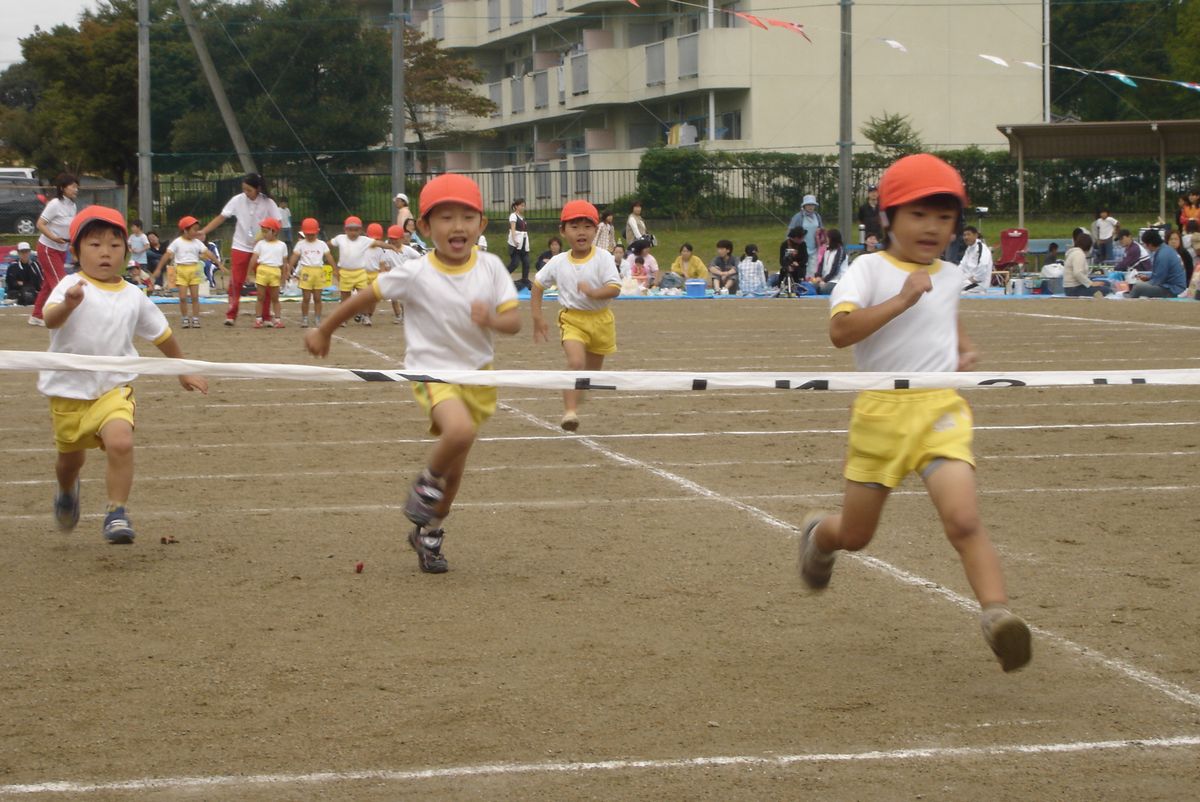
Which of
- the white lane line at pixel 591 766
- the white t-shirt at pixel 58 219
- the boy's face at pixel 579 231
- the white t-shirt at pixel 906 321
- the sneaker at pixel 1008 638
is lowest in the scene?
the white lane line at pixel 591 766

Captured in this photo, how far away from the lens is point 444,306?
731 cm

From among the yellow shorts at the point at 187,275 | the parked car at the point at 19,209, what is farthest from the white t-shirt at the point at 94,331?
the parked car at the point at 19,209

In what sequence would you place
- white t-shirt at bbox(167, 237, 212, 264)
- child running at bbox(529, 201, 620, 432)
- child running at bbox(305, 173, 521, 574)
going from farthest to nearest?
white t-shirt at bbox(167, 237, 212, 264), child running at bbox(529, 201, 620, 432), child running at bbox(305, 173, 521, 574)

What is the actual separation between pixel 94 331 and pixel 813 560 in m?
3.80

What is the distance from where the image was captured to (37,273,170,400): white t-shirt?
7.61m

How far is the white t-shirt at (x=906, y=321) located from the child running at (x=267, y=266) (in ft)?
59.2

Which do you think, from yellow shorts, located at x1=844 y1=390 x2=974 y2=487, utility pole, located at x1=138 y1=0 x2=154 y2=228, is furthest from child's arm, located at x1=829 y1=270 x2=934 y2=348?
utility pole, located at x1=138 y1=0 x2=154 y2=228

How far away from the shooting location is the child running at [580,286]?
1241cm

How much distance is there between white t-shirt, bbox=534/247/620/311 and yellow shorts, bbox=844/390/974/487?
22.5 ft

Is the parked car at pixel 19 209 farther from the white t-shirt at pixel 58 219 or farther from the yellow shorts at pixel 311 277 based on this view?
the white t-shirt at pixel 58 219

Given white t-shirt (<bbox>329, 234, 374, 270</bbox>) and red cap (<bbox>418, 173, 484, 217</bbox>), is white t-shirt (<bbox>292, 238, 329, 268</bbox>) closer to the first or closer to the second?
white t-shirt (<bbox>329, 234, 374, 270</bbox>)

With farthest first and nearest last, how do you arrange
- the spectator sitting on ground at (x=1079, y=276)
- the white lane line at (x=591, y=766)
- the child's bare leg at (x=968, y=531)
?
the spectator sitting on ground at (x=1079, y=276)
the child's bare leg at (x=968, y=531)
the white lane line at (x=591, y=766)

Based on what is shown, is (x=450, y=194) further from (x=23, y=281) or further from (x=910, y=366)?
(x=23, y=281)

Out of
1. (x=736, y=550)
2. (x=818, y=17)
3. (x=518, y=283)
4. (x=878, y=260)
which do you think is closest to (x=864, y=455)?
(x=878, y=260)
